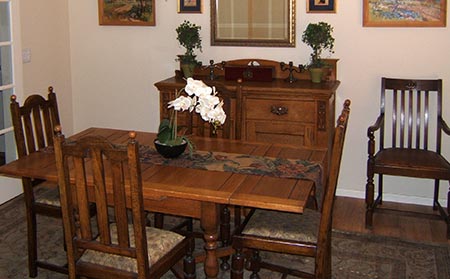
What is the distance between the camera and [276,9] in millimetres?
4625

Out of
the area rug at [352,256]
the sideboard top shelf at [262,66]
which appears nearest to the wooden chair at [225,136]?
the area rug at [352,256]

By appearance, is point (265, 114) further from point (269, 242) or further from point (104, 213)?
point (104, 213)

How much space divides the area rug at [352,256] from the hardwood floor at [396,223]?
0.40 feet

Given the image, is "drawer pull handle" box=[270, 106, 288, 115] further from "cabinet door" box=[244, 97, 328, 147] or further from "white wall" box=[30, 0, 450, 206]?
"white wall" box=[30, 0, 450, 206]

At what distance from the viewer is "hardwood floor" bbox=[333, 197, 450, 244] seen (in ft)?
13.0

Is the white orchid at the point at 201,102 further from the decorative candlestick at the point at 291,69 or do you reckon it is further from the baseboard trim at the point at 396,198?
the baseboard trim at the point at 396,198

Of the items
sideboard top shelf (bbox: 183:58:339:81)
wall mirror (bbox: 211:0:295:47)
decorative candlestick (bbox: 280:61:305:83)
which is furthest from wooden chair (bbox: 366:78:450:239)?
wall mirror (bbox: 211:0:295:47)

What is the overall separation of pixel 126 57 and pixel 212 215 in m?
2.86

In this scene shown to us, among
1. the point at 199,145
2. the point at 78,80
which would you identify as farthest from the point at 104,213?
the point at 78,80

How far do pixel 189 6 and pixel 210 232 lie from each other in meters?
2.65

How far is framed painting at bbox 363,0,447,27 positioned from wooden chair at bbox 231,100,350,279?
1.83 meters

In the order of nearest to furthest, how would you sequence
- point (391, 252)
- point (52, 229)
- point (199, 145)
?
point (199, 145) < point (391, 252) < point (52, 229)

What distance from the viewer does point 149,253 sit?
258 cm

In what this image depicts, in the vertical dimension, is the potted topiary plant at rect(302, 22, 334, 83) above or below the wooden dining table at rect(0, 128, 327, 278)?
above
